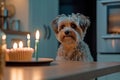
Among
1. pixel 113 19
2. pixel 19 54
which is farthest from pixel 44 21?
pixel 19 54

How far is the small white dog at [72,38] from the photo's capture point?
7.22 feet

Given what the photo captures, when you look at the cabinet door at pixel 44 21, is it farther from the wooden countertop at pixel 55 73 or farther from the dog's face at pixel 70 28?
the wooden countertop at pixel 55 73

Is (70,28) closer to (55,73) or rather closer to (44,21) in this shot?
(55,73)

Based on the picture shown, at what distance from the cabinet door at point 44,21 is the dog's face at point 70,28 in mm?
1514

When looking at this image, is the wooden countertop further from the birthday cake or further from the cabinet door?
the cabinet door

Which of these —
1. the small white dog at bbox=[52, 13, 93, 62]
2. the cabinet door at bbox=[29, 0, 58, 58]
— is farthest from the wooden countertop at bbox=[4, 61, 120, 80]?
the cabinet door at bbox=[29, 0, 58, 58]

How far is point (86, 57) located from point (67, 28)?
31cm

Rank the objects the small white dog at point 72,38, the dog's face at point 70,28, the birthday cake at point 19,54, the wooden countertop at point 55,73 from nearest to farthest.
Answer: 1. the wooden countertop at point 55,73
2. the birthday cake at point 19,54
3. the small white dog at point 72,38
4. the dog's face at point 70,28

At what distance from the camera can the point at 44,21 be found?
13.8ft

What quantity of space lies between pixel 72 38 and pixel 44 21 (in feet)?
6.24

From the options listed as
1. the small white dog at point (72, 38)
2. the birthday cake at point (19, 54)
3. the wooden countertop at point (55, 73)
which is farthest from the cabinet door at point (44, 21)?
the wooden countertop at point (55, 73)

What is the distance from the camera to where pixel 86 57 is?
2.20 meters

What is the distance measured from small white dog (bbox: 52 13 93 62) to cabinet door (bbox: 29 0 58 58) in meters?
1.51

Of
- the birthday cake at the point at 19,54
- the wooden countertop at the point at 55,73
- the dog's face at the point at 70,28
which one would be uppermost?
the dog's face at the point at 70,28
